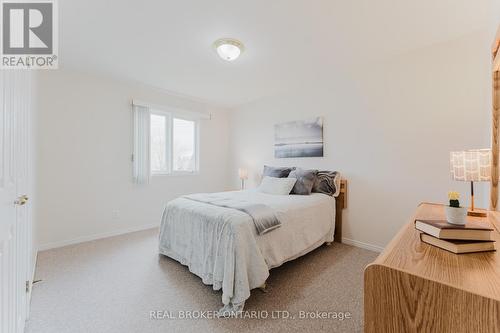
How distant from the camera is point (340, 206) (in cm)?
315

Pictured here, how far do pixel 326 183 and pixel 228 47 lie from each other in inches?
83.4

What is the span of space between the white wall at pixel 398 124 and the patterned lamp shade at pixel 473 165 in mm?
790

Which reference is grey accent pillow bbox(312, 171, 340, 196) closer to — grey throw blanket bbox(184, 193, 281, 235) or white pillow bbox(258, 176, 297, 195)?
white pillow bbox(258, 176, 297, 195)

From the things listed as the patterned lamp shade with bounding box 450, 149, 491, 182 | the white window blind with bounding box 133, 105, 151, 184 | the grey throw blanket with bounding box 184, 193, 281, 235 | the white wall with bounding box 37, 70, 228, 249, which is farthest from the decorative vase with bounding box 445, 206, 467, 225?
the white wall with bounding box 37, 70, 228, 249

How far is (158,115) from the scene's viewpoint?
156 inches

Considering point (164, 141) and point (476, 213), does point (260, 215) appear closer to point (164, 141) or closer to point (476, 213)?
point (476, 213)

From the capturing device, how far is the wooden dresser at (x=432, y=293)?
0.54 metres

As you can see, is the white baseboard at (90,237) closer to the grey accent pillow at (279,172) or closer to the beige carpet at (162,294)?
the beige carpet at (162,294)

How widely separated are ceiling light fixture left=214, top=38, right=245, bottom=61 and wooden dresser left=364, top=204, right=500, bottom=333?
2299mm

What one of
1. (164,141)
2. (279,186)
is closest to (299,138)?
(279,186)

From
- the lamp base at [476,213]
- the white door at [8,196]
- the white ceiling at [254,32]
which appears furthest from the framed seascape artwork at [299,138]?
the white door at [8,196]

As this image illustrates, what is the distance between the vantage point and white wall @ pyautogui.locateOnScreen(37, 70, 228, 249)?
2852 millimetres

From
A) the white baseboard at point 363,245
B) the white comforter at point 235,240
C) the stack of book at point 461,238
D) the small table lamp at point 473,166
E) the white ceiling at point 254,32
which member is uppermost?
the white ceiling at point 254,32

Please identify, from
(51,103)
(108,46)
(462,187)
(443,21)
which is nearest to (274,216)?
(462,187)
